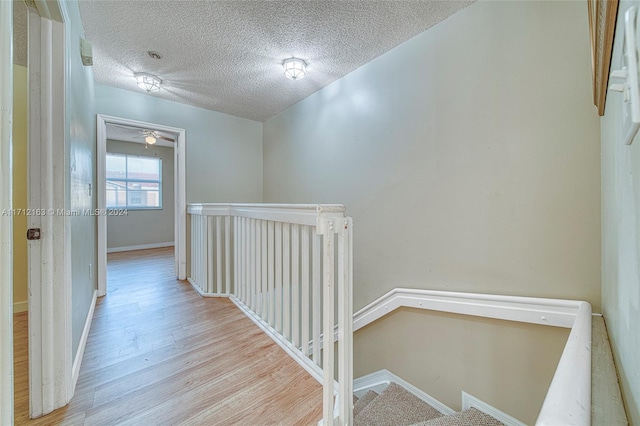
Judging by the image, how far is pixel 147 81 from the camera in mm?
2549

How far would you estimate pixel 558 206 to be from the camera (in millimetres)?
1329

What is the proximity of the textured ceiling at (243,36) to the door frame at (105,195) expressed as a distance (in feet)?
1.41

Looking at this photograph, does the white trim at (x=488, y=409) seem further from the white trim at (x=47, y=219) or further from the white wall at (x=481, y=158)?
the white trim at (x=47, y=219)

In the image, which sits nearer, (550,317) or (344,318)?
(344,318)

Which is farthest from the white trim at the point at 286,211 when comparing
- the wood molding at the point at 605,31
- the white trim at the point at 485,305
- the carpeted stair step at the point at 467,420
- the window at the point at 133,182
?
the window at the point at 133,182

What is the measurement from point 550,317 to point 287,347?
1505mm

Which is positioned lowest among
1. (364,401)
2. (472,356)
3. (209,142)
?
(364,401)

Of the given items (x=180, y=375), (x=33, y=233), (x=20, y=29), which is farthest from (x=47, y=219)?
(x=20, y=29)

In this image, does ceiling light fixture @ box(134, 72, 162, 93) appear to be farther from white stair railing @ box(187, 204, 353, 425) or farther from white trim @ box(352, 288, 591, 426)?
white trim @ box(352, 288, 591, 426)

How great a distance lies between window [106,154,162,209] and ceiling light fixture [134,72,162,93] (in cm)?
374

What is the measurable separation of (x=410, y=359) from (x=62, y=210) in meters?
2.37

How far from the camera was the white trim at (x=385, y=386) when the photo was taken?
173 centimetres

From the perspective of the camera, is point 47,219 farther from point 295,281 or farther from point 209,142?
point 209,142

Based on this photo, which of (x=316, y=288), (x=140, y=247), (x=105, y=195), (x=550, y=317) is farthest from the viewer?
(x=140, y=247)
